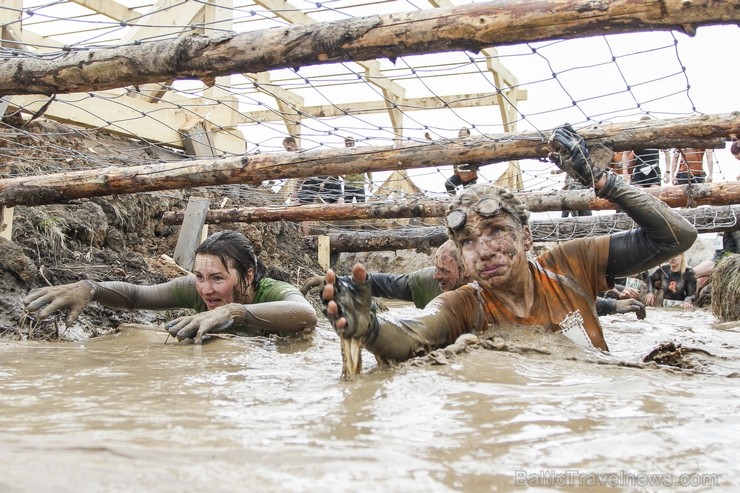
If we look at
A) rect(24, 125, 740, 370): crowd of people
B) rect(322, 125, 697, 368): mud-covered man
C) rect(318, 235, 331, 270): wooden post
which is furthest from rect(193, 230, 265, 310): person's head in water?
rect(318, 235, 331, 270): wooden post

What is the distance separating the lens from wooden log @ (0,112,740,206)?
411 cm

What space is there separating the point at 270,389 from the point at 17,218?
4.45 metres

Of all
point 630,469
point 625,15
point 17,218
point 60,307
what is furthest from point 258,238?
point 630,469

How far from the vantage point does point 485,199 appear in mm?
3217

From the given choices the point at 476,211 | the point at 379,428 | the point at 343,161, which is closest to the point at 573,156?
the point at 476,211

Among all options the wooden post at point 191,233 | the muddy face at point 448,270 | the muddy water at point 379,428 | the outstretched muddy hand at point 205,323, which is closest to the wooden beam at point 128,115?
the wooden post at point 191,233

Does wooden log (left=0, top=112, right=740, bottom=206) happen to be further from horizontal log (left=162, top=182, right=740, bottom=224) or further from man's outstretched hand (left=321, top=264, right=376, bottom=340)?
man's outstretched hand (left=321, top=264, right=376, bottom=340)

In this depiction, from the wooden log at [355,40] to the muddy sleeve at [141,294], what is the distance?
166 centimetres

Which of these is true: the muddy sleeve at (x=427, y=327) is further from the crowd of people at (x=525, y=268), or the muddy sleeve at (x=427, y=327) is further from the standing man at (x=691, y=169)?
the standing man at (x=691, y=169)

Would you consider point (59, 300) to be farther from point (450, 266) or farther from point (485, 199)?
point (485, 199)

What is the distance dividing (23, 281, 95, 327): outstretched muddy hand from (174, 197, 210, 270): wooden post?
2720 millimetres

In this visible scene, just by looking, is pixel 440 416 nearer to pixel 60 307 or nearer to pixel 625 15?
pixel 625 15

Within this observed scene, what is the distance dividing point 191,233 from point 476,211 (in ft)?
16.0

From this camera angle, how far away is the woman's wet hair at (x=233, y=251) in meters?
4.38
